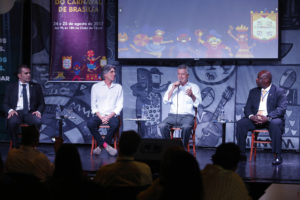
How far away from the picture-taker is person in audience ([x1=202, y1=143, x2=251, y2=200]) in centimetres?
225

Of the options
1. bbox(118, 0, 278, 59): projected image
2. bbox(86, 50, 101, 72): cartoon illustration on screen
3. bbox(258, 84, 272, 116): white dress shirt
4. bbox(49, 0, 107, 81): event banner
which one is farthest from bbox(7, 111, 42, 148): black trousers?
bbox(258, 84, 272, 116): white dress shirt

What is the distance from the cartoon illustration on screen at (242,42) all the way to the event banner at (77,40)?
7.04 ft

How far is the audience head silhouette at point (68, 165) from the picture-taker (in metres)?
2.19

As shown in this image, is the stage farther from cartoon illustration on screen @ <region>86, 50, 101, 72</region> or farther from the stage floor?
cartoon illustration on screen @ <region>86, 50, 101, 72</region>

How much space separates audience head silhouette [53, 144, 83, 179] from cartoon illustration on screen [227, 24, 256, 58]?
467 cm

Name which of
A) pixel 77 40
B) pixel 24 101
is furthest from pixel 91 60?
pixel 24 101

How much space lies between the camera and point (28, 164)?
289 cm

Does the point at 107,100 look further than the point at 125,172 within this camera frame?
Yes

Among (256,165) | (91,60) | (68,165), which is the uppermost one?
(91,60)

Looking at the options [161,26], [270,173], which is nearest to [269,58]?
[161,26]

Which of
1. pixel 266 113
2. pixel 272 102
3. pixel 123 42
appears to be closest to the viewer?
pixel 272 102

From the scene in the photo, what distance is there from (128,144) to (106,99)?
11.6 ft

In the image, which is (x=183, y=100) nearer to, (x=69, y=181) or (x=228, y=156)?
(x=228, y=156)

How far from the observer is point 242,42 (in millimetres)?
6430
